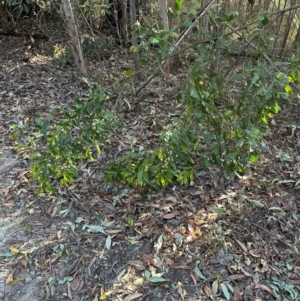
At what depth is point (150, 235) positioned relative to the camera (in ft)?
7.57

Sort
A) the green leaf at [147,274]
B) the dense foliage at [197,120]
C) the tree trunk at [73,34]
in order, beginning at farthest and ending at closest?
the tree trunk at [73,34] → the green leaf at [147,274] → the dense foliage at [197,120]

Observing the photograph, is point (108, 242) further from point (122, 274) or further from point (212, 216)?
point (212, 216)

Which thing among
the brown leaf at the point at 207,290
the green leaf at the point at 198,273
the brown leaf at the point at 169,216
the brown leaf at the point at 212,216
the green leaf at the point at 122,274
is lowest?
the brown leaf at the point at 207,290

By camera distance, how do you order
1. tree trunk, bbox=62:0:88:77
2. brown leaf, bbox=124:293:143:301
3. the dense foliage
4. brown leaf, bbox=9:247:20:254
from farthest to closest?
1. tree trunk, bbox=62:0:88:77
2. brown leaf, bbox=9:247:20:254
3. brown leaf, bbox=124:293:143:301
4. the dense foliage

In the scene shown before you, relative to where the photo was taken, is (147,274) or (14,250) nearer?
(147,274)

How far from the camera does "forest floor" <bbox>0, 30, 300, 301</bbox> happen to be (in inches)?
81.1

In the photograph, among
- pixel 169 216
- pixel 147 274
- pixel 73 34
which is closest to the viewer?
pixel 147 274

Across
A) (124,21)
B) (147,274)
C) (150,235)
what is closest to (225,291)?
(147,274)

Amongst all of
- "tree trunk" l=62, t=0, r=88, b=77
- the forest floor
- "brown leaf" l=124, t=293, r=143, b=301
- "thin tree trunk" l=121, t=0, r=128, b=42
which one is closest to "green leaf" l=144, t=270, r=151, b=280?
the forest floor

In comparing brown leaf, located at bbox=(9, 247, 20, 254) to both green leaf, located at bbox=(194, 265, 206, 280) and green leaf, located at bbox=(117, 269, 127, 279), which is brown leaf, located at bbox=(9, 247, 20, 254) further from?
green leaf, located at bbox=(194, 265, 206, 280)

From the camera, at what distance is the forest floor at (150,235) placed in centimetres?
206

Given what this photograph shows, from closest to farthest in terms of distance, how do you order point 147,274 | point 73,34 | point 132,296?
point 132,296 → point 147,274 → point 73,34

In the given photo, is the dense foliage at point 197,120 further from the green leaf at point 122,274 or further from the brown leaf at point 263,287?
the brown leaf at point 263,287

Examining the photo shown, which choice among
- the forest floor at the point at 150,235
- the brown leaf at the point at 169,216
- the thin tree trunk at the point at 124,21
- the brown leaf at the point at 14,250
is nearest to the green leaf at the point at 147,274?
the forest floor at the point at 150,235
